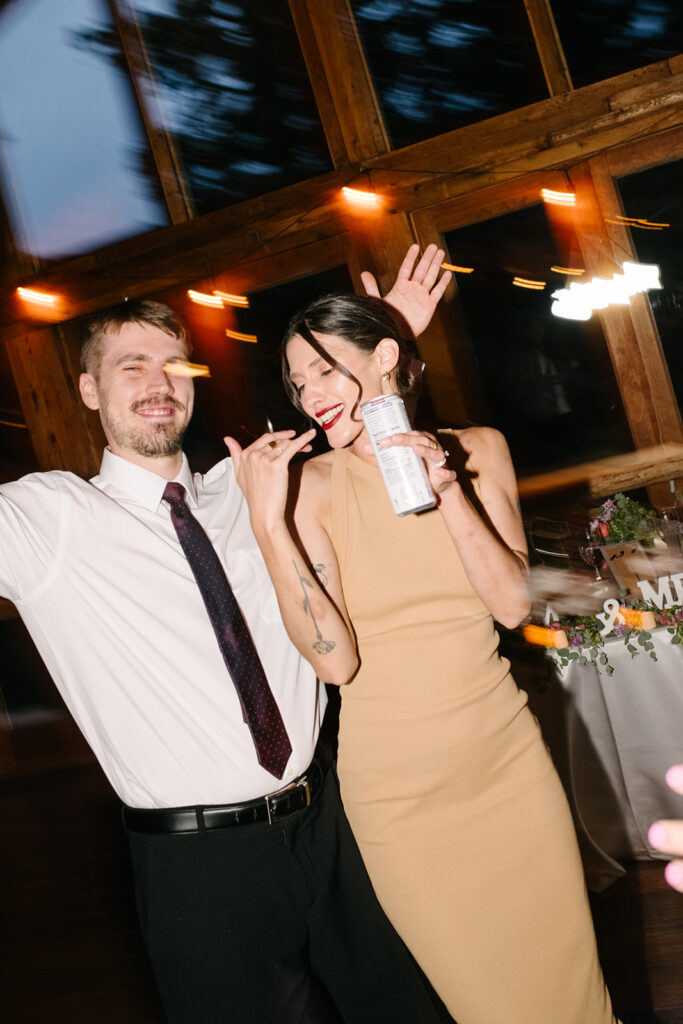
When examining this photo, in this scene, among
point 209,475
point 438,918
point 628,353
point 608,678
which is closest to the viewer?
point 438,918

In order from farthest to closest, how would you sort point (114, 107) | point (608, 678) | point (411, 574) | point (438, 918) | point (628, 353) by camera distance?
1. point (114, 107)
2. point (628, 353)
3. point (608, 678)
4. point (411, 574)
5. point (438, 918)

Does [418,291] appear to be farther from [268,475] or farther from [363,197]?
[363,197]

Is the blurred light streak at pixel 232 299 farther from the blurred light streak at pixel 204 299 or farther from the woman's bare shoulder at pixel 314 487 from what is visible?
the woman's bare shoulder at pixel 314 487

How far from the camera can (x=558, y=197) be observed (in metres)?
4.29

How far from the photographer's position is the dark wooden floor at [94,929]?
2221 mm

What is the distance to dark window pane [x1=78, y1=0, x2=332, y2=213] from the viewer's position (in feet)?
15.2

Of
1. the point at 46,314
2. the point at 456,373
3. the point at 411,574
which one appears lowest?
the point at 411,574

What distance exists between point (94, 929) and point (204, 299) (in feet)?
11.9

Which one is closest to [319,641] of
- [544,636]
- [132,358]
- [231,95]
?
[132,358]

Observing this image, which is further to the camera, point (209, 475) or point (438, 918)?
point (209, 475)

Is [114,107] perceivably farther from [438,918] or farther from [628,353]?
[438,918]

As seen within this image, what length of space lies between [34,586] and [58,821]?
3.73m

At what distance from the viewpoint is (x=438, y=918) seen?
142 cm

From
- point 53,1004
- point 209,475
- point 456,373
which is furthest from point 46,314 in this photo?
point 53,1004
